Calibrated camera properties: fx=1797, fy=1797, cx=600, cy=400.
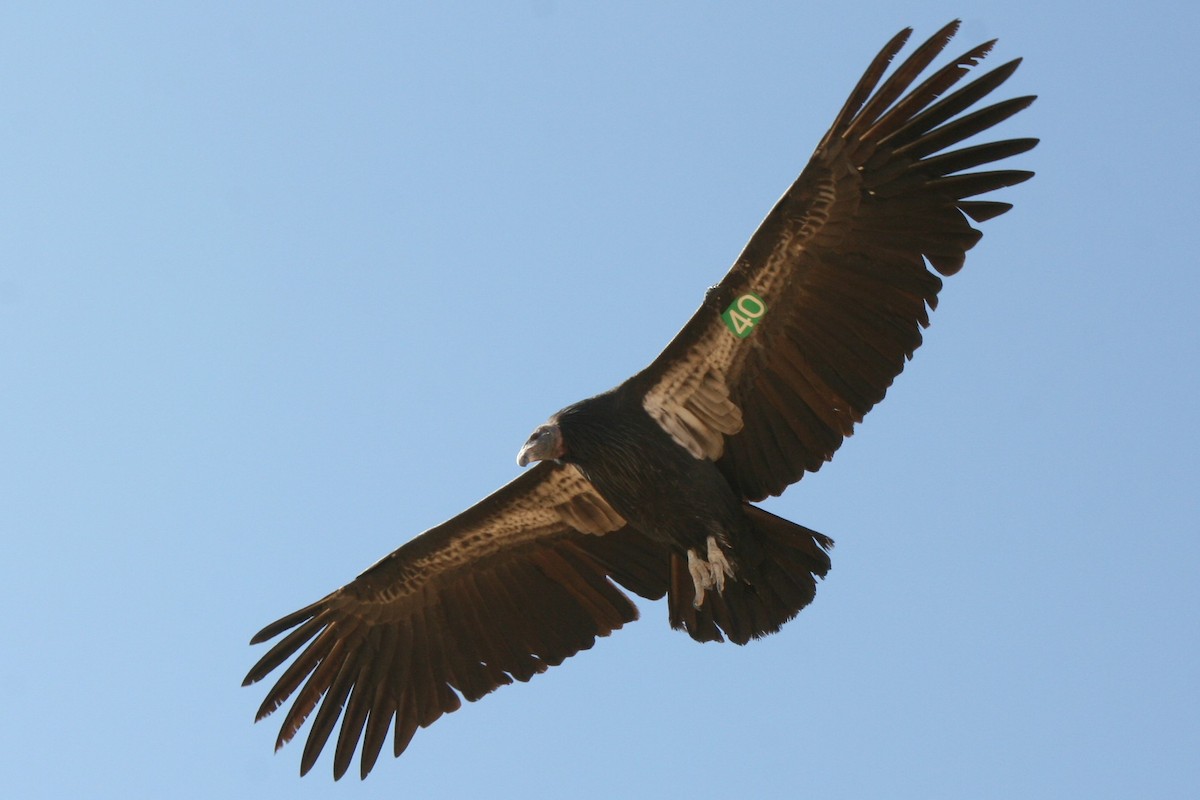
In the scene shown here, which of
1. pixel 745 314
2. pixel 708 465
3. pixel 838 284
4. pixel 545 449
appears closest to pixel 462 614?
pixel 545 449

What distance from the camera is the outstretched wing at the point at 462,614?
42.5 feet

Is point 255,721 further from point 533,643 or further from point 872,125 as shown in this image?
point 872,125

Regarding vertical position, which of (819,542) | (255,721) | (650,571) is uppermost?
(255,721)

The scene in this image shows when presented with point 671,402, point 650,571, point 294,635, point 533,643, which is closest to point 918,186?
point 671,402

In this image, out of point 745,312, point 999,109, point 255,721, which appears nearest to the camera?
point 999,109

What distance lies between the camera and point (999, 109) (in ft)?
35.0

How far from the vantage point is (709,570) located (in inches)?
474

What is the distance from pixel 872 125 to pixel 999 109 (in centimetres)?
82

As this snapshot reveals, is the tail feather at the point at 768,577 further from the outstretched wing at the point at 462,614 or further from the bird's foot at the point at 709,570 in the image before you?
the outstretched wing at the point at 462,614

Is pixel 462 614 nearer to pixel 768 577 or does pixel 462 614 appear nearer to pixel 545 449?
pixel 545 449

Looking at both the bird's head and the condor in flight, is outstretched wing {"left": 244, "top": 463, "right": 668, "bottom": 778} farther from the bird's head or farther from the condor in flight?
the bird's head

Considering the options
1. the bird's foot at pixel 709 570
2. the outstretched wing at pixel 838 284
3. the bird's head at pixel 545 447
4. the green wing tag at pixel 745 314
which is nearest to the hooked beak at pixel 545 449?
the bird's head at pixel 545 447

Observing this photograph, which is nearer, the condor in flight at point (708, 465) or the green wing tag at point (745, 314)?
the condor in flight at point (708, 465)

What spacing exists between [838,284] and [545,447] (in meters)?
2.22
